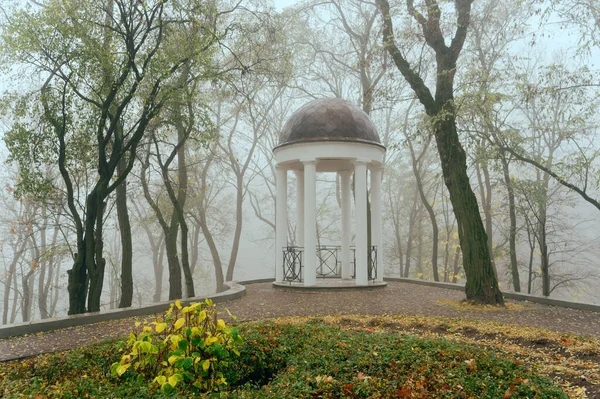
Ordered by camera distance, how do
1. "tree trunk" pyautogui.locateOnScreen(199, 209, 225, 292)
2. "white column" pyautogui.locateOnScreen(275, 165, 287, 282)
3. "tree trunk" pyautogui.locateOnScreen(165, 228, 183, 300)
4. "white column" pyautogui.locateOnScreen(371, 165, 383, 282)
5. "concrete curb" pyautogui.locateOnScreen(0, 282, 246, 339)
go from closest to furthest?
"concrete curb" pyautogui.locateOnScreen(0, 282, 246, 339) → "tree trunk" pyautogui.locateOnScreen(165, 228, 183, 300) → "white column" pyautogui.locateOnScreen(275, 165, 287, 282) → "white column" pyautogui.locateOnScreen(371, 165, 383, 282) → "tree trunk" pyautogui.locateOnScreen(199, 209, 225, 292)

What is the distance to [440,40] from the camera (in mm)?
13539

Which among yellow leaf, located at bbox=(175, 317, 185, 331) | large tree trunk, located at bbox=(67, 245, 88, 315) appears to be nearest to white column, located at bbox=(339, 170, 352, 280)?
large tree trunk, located at bbox=(67, 245, 88, 315)

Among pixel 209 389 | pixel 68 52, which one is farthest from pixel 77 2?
pixel 209 389

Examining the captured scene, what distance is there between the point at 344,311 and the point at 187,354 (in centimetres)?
719

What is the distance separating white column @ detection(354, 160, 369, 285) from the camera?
1609 cm

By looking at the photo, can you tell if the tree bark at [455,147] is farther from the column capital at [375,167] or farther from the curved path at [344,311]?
the column capital at [375,167]

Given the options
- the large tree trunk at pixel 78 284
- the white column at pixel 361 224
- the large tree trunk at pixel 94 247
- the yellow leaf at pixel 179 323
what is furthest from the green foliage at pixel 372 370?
the white column at pixel 361 224

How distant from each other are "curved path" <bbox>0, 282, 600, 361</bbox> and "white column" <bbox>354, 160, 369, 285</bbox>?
80cm

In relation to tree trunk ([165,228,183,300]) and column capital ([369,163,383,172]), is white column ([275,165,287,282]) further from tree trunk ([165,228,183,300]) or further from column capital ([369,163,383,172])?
tree trunk ([165,228,183,300])

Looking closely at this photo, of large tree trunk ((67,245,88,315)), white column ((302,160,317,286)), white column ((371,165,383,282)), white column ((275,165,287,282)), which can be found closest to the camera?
large tree trunk ((67,245,88,315))

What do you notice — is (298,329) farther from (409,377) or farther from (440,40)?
(440,40)

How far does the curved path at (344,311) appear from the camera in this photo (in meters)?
8.20

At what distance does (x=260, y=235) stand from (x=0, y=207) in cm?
1930

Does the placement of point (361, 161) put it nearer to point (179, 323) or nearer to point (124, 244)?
point (124, 244)
